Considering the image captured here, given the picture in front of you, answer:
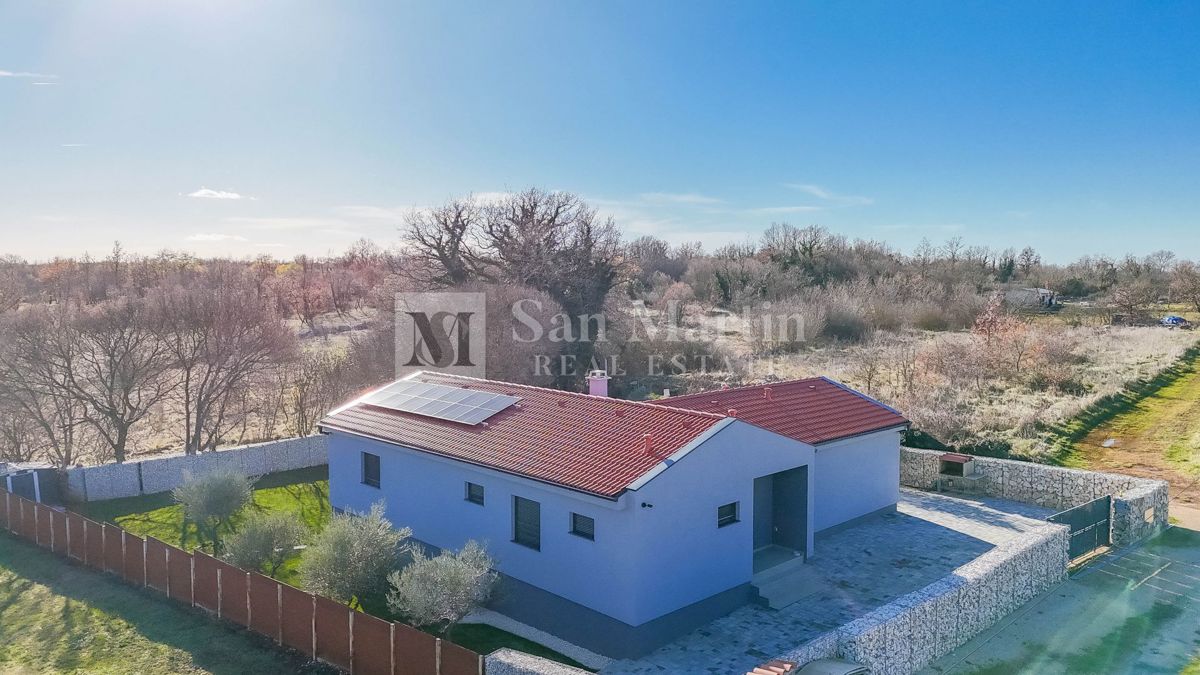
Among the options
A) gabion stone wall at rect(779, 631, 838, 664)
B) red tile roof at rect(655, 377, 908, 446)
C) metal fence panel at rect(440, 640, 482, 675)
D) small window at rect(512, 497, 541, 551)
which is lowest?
metal fence panel at rect(440, 640, 482, 675)

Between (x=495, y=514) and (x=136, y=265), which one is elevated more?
(x=136, y=265)

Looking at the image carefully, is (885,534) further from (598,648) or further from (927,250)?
(927,250)

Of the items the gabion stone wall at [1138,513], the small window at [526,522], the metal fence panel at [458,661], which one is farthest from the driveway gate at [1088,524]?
the metal fence panel at [458,661]

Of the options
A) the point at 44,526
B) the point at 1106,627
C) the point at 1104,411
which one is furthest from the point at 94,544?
the point at 1104,411

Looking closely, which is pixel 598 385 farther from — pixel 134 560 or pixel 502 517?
pixel 134 560

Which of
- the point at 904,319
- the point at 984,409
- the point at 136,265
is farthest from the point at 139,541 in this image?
the point at 136,265

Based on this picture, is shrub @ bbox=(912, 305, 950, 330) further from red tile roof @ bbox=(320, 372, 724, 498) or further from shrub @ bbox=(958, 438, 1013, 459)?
red tile roof @ bbox=(320, 372, 724, 498)

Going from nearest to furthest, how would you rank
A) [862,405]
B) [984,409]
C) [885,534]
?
[885,534], [862,405], [984,409]

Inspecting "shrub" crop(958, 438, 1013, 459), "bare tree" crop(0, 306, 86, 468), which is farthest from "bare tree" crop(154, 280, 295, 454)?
"shrub" crop(958, 438, 1013, 459)

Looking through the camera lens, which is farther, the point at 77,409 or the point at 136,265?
the point at 136,265
